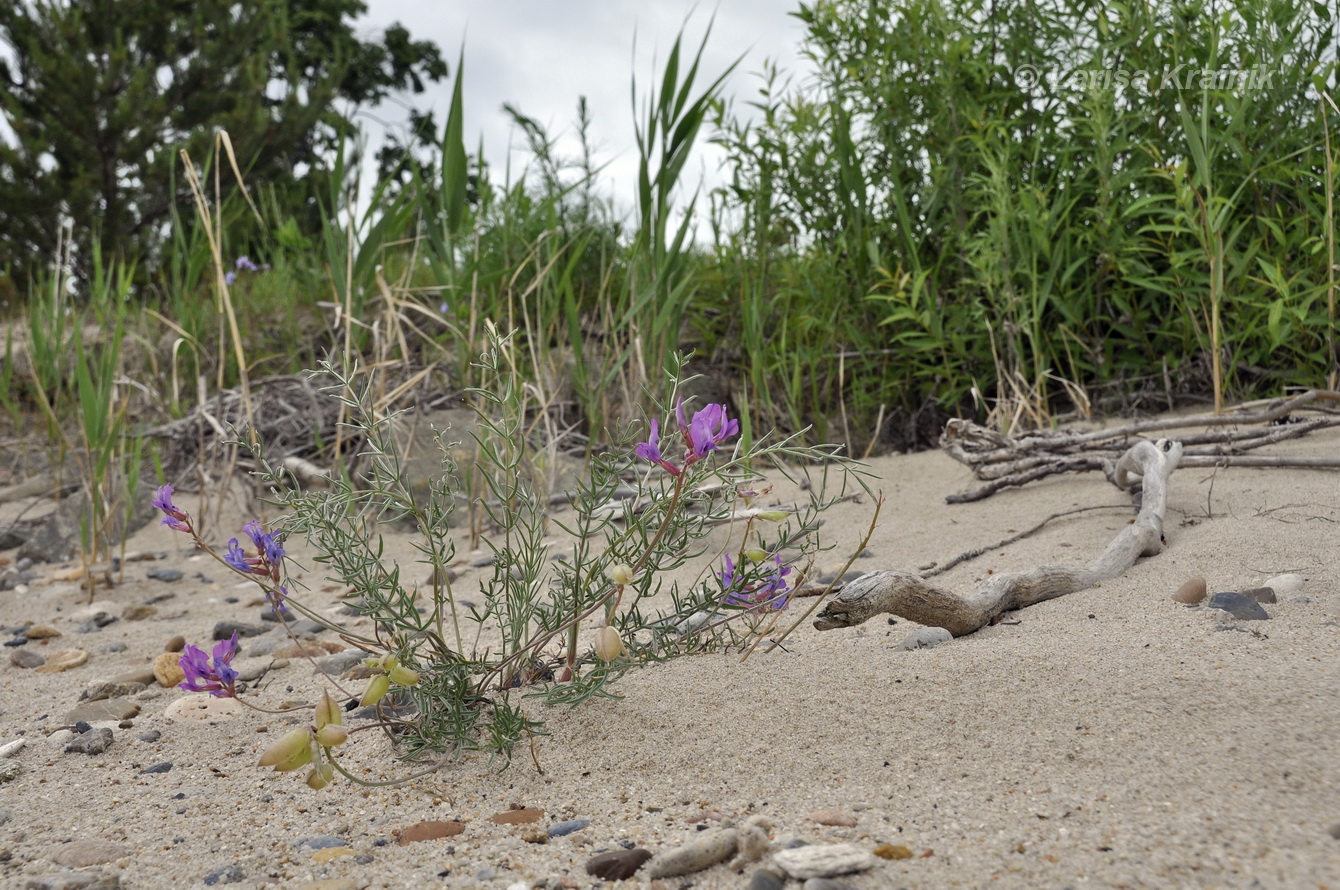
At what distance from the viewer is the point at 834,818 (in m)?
1.30

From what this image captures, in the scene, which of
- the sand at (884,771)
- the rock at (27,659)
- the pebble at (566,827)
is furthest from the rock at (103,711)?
the pebble at (566,827)

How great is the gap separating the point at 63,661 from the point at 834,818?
231 cm

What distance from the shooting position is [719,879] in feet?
3.99

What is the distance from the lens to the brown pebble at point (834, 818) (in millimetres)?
1290

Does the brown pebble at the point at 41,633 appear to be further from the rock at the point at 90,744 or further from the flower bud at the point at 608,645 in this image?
the flower bud at the point at 608,645

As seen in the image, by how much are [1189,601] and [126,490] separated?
3.76 metres

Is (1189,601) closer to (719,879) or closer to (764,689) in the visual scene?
(764,689)

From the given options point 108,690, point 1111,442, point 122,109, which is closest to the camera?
point 108,690

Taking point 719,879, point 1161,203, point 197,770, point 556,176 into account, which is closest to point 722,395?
point 556,176

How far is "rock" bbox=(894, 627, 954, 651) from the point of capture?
6.36 ft

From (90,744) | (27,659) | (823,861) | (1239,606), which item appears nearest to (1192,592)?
(1239,606)

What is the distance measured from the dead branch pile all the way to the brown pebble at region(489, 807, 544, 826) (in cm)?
218

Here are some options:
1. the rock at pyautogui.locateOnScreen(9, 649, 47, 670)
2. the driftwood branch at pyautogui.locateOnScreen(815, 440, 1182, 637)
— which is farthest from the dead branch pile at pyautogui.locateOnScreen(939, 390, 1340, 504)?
the rock at pyautogui.locateOnScreen(9, 649, 47, 670)

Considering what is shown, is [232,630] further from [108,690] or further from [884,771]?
[884,771]
